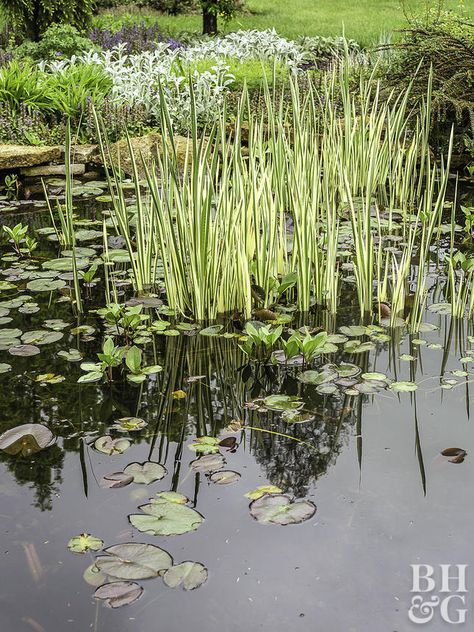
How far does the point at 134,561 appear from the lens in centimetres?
186

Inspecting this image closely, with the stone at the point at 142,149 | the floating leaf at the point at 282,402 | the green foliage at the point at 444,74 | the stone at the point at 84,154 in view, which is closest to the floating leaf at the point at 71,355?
the floating leaf at the point at 282,402

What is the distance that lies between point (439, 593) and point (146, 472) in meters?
0.90

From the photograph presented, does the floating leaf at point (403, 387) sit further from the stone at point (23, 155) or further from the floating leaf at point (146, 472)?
the stone at point (23, 155)

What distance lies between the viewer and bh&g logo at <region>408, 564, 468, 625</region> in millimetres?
1755

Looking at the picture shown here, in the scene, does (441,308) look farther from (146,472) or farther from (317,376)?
(146,472)

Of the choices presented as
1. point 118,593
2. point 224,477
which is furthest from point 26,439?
point 118,593

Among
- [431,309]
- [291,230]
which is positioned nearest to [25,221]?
[291,230]

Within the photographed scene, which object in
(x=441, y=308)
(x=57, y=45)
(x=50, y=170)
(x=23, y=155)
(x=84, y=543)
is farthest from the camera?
(x=57, y=45)

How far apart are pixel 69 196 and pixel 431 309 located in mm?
1738

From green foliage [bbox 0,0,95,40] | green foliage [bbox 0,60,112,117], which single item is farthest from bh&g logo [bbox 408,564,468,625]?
green foliage [bbox 0,0,95,40]

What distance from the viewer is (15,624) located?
5.61 feet

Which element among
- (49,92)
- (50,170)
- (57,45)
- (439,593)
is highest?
(57,45)

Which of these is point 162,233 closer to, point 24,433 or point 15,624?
point 24,433

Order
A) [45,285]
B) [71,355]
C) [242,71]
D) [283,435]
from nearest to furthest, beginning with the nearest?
1. [283,435]
2. [71,355]
3. [45,285]
4. [242,71]
